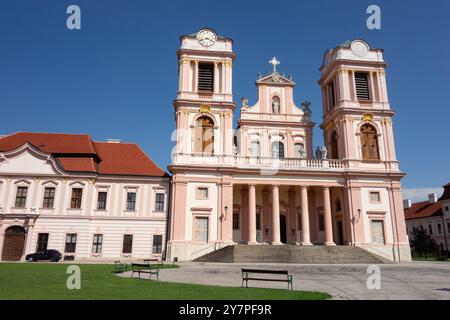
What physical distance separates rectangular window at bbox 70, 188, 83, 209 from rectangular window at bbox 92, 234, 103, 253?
300cm

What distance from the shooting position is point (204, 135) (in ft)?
108

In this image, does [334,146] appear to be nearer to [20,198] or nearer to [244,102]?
[244,102]

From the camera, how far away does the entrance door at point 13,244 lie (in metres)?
28.2

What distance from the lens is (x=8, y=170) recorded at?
98.6ft

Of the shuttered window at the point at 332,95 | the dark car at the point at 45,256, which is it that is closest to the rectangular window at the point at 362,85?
the shuttered window at the point at 332,95

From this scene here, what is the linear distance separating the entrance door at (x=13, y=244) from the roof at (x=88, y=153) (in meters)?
6.24

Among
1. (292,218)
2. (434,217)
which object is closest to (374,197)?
(292,218)

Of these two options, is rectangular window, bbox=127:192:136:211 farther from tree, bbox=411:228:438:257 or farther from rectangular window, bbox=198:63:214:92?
tree, bbox=411:228:438:257

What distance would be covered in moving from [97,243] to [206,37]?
21802mm

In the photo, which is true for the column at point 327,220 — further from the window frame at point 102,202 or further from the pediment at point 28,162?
the pediment at point 28,162

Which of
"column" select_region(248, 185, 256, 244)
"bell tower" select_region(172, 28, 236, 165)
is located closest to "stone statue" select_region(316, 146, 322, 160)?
"column" select_region(248, 185, 256, 244)

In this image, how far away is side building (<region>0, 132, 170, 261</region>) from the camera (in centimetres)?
2903
